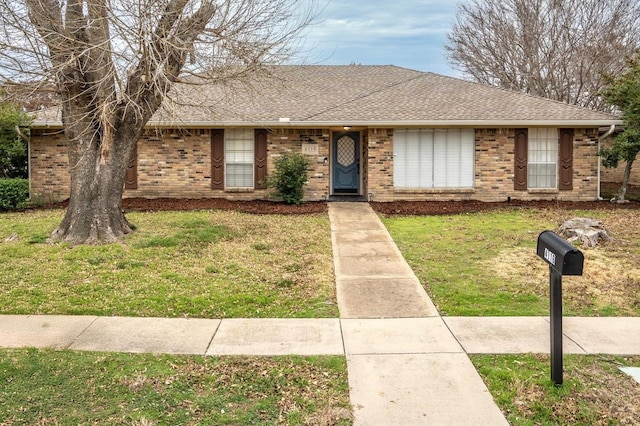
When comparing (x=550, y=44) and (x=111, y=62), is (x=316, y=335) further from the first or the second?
(x=550, y=44)

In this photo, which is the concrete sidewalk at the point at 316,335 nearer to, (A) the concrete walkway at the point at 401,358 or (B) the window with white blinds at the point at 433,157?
(A) the concrete walkway at the point at 401,358

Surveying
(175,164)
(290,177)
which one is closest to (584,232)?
(290,177)

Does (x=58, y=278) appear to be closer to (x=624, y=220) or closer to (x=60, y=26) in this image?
(x=60, y=26)

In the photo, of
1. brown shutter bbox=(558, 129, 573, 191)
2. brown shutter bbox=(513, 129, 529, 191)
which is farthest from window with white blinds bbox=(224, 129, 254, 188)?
brown shutter bbox=(558, 129, 573, 191)

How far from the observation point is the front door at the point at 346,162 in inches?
642

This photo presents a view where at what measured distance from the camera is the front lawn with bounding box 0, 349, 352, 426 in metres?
3.46

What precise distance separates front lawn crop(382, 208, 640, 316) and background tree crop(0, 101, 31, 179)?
10.5m

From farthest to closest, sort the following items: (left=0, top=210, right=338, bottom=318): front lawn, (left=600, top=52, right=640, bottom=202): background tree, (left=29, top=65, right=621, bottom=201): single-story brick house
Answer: (left=29, top=65, right=621, bottom=201): single-story brick house → (left=600, top=52, right=640, bottom=202): background tree → (left=0, top=210, right=338, bottom=318): front lawn

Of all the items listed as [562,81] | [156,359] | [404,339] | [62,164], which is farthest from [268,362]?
[562,81]

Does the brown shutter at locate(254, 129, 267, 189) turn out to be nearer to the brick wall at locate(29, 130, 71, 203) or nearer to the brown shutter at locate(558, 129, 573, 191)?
the brick wall at locate(29, 130, 71, 203)

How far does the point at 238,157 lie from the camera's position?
15148 millimetres

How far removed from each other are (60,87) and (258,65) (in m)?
3.47

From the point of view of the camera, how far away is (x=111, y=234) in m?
9.33

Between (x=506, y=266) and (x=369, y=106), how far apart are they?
8.72m
